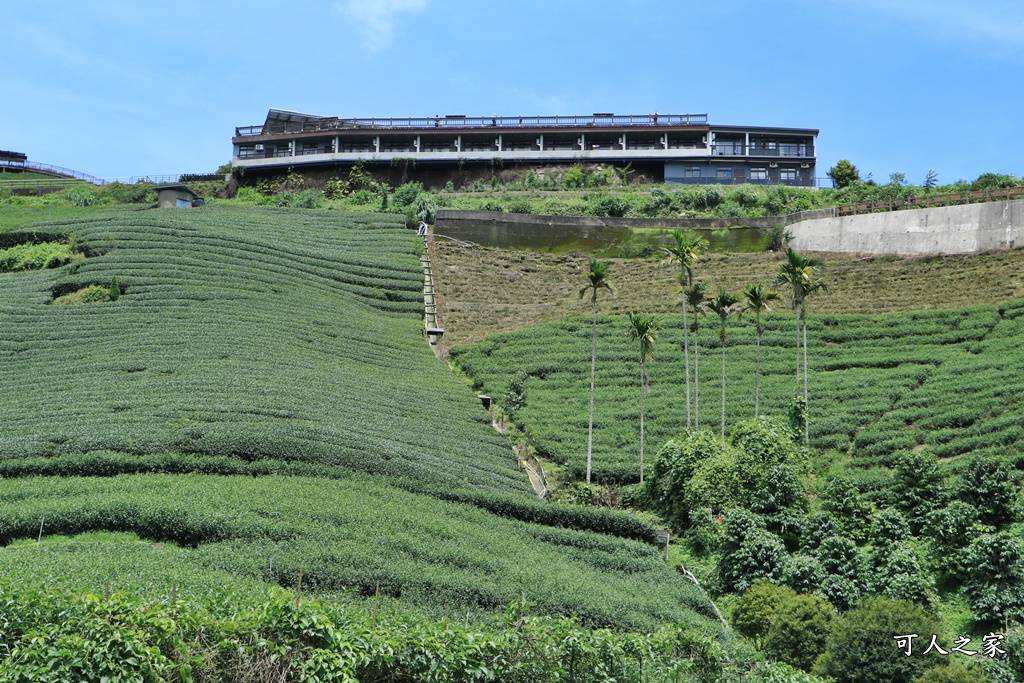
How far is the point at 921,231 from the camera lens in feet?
186

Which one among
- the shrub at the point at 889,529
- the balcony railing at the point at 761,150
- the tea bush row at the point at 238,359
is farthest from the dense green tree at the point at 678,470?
the balcony railing at the point at 761,150

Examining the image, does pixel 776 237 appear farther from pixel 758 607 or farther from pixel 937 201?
pixel 758 607

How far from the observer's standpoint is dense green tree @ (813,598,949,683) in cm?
1919

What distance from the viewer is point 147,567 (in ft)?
62.2

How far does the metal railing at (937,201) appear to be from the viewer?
56.6 m

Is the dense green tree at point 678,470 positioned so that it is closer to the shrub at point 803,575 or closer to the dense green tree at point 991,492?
the shrub at point 803,575

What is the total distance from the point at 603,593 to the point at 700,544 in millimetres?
6863

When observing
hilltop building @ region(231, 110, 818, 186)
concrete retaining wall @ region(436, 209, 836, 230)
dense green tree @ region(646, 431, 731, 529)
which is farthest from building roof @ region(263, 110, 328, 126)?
dense green tree @ region(646, 431, 731, 529)

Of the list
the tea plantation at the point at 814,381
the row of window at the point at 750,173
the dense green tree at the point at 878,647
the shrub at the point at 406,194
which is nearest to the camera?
the dense green tree at the point at 878,647

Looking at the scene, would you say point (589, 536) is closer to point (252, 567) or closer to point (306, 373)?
point (252, 567)

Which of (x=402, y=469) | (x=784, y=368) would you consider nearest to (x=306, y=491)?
(x=402, y=469)

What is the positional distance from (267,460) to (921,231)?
4175 cm

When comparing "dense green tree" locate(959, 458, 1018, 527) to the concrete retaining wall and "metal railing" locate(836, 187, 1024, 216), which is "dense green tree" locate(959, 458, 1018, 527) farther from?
the concrete retaining wall

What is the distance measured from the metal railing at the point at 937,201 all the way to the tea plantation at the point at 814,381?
1354 cm
